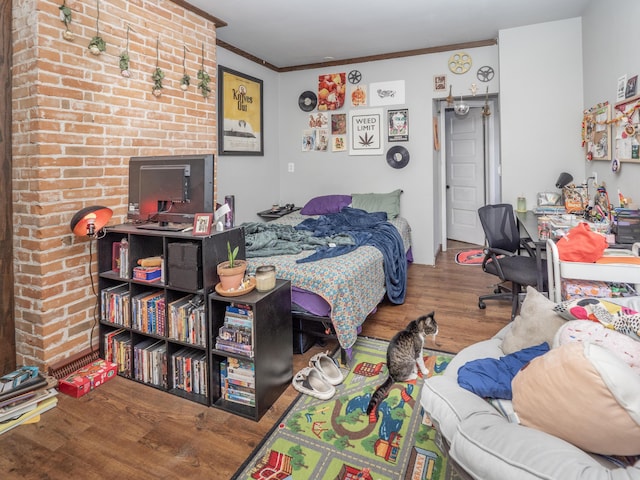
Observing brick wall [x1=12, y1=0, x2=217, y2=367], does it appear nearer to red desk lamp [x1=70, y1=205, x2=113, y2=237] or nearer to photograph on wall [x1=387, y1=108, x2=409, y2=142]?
red desk lamp [x1=70, y1=205, x2=113, y2=237]

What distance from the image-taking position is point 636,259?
195 cm

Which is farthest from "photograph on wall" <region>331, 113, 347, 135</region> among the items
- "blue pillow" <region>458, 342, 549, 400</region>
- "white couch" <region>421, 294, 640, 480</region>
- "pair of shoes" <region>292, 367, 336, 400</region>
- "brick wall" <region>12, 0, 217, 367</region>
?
"white couch" <region>421, 294, 640, 480</region>

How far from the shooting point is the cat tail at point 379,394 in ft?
6.46

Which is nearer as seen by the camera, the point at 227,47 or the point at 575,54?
the point at 575,54

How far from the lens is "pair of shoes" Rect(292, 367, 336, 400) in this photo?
84.1 inches

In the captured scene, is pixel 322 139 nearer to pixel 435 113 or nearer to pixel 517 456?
pixel 435 113

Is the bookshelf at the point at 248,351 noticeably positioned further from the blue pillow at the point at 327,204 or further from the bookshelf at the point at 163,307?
the blue pillow at the point at 327,204

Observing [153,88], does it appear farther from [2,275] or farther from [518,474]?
[518,474]

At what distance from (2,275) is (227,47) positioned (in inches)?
128

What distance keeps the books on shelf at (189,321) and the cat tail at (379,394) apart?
96 centimetres

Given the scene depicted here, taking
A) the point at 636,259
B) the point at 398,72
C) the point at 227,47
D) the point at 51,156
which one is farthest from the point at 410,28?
the point at 51,156

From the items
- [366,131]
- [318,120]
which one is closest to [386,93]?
[366,131]

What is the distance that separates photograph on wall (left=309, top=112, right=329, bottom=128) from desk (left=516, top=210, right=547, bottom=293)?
2.72 meters

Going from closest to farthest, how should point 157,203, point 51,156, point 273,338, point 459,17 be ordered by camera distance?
point 273,338 < point 51,156 < point 157,203 < point 459,17
